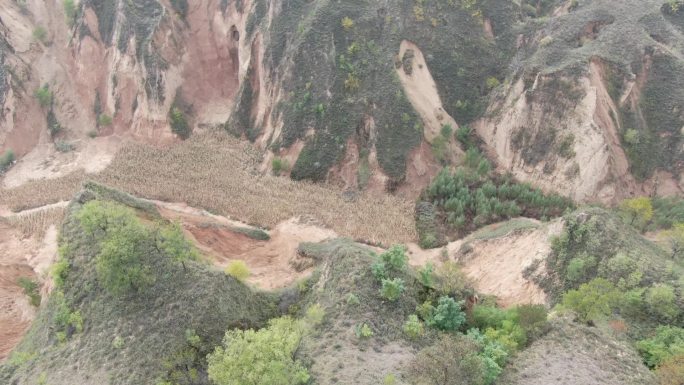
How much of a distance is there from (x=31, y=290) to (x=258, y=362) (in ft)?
56.3

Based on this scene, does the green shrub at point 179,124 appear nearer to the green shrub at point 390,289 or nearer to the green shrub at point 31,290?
the green shrub at point 31,290

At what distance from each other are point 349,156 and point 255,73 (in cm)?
1283

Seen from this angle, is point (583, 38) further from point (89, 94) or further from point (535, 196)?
point (89, 94)

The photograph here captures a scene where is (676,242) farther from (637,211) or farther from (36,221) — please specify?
(36,221)

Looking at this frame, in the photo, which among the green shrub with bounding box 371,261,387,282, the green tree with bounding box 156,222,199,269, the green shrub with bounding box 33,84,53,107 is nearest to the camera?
the green shrub with bounding box 371,261,387,282

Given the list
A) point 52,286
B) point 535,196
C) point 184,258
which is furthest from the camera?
point 535,196

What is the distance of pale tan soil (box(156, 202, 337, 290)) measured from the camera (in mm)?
26734

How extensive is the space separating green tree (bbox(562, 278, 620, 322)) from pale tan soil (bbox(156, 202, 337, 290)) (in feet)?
42.0

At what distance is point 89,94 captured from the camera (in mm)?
44562

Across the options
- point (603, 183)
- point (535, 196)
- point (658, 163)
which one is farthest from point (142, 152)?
point (658, 163)

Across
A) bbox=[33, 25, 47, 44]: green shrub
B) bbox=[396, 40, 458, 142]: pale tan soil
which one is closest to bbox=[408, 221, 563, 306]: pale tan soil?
bbox=[396, 40, 458, 142]: pale tan soil

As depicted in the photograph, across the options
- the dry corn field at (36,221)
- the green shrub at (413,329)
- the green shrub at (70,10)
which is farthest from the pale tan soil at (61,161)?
the green shrub at (413,329)

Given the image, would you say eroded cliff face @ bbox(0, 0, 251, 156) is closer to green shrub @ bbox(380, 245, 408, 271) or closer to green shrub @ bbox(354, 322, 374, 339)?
green shrub @ bbox(380, 245, 408, 271)

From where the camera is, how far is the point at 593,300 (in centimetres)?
1883
